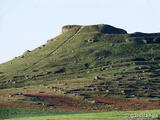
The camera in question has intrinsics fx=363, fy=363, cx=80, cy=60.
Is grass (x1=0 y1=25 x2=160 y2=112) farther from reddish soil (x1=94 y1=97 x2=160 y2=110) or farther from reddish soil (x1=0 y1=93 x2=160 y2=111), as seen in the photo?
reddish soil (x1=0 y1=93 x2=160 y2=111)

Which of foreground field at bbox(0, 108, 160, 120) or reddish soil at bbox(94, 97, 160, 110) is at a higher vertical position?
foreground field at bbox(0, 108, 160, 120)

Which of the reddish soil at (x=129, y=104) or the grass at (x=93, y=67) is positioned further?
the grass at (x=93, y=67)

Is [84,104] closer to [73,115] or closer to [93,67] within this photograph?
[73,115]

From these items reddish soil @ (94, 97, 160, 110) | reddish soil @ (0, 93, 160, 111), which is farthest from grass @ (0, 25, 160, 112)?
reddish soil @ (0, 93, 160, 111)

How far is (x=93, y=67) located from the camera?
153250 mm

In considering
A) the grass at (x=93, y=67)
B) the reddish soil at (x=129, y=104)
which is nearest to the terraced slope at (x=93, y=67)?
the grass at (x=93, y=67)

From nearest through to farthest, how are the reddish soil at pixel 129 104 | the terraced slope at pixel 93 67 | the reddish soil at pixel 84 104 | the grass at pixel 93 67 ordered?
the reddish soil at pixel 129 104 → the reddish soil at pixel 84 104 → the terraced slope at pixel 93 67 → the grass at pixel 93 67

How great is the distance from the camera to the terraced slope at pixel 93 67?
11707 cm

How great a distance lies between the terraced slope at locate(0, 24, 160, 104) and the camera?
117 meters

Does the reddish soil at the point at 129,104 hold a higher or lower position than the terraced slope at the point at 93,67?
lower

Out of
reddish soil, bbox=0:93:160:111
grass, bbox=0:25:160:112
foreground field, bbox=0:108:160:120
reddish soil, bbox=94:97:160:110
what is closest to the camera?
foreground field, bbox=0:108:160:120

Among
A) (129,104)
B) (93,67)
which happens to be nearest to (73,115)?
(129,104)

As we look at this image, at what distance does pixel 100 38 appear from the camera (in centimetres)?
18975

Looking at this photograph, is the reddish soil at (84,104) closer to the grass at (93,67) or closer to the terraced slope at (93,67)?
the terraced slope at (93,67)
